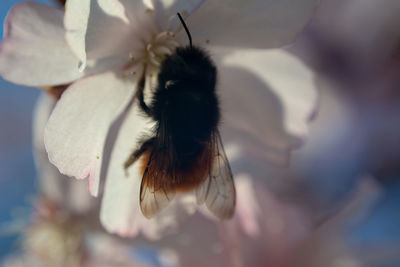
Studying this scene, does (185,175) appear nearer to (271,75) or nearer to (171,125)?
(171,125)

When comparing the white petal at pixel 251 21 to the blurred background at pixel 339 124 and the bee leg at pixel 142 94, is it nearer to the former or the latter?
the bee leg at pixel 142 94

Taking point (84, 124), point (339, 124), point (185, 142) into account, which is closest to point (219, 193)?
point (185, 142)

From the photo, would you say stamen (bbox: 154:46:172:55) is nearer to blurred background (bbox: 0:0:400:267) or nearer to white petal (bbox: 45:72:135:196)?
white petal (bbox: 45:72:135:196)

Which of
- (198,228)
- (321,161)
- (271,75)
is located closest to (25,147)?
(321,161)

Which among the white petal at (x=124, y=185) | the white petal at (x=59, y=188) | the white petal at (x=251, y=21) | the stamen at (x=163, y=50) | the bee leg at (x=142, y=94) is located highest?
the white petal at (x=251, y=21)

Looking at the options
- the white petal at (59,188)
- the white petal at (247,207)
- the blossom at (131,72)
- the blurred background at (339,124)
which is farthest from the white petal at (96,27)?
the blurred background at (339,124)

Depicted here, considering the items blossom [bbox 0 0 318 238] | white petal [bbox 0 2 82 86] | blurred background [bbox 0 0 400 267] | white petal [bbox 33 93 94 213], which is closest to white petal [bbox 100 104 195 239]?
blossom [bbox 0 0 318 238]
